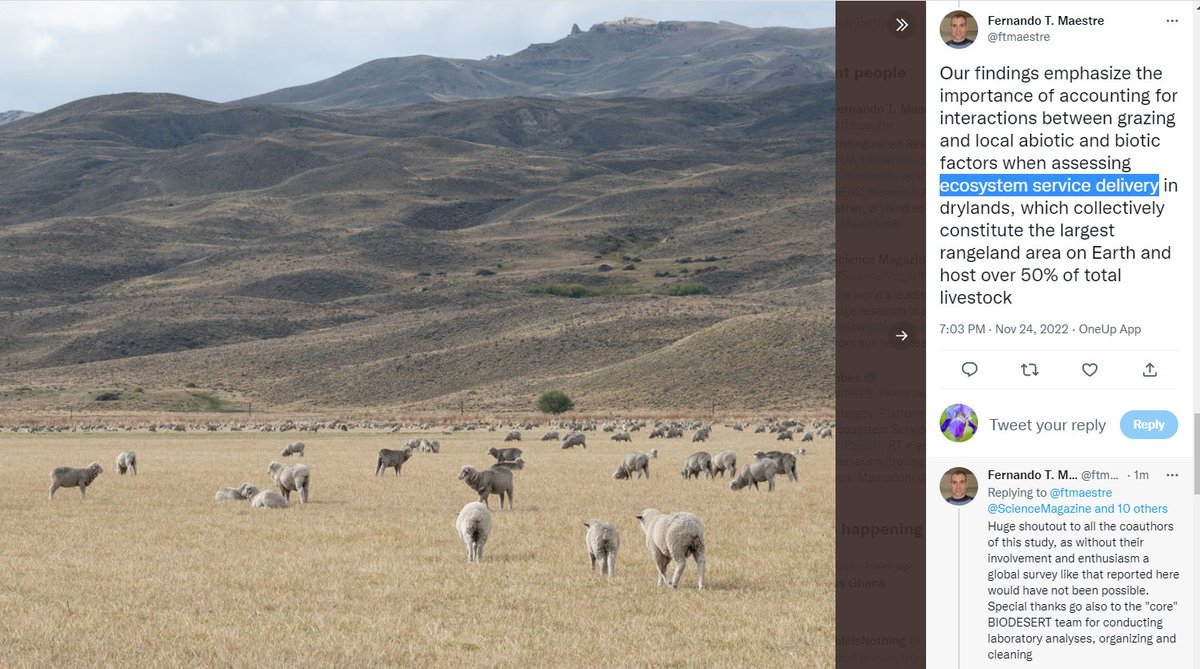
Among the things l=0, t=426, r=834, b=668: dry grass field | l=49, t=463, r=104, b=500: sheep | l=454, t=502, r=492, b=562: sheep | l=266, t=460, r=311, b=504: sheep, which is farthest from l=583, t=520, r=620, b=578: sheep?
l=49, t=463, r=104, b=500: sheep

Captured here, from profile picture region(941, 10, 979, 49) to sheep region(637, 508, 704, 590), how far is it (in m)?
7.76

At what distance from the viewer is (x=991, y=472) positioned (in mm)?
6613

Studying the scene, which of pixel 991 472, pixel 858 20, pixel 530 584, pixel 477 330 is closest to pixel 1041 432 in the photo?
pixel 991 472

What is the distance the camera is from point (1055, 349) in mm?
6492

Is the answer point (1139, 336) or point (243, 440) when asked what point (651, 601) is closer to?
point (1139, 336)

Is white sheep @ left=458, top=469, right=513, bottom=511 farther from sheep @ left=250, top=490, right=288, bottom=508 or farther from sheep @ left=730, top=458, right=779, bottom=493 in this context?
sheep @ left=730, top=458, right=779, bottom=493

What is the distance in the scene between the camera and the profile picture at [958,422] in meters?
6.56

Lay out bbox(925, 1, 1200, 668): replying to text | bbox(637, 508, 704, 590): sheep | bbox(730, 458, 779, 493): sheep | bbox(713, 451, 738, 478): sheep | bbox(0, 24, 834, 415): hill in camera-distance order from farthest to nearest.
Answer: bbox(0, 24, 834, 415): hill
bbox(713, 451, 738, 478): sheep
bbox(730, 458, 779, 493): sheep
bbox(637, 508, 704, 590): sheep
bbox(925, 1, 1200, 668): replying to text

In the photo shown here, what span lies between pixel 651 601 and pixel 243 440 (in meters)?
44.2

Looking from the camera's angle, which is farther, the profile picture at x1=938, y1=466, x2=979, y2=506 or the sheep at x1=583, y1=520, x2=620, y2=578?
the sheep at x1=583, y1=520, x2=620, y2=578

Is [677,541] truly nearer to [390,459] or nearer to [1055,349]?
[1055,349]

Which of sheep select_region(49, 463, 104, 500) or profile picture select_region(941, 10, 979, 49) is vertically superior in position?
profile picture select_region(941, 10, 979, 49)

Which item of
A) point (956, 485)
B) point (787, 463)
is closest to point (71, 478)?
point (787, 463)

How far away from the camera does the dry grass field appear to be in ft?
36.0
